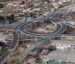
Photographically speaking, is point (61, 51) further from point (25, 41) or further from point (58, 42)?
point (25, 41)

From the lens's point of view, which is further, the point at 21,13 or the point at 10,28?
the point at 21,13

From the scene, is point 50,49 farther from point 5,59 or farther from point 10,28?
point 10,28

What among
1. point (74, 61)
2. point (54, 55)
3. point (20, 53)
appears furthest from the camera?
point (20, 53)

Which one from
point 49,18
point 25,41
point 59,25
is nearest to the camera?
point 25,41

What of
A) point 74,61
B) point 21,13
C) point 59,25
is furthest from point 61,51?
point 21,13

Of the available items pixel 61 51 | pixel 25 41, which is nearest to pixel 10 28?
pixel 25 41

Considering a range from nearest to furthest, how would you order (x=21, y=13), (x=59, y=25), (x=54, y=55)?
1. (x=54, y=55)
2. (x=59, y=25)
3. (x=21, y=13)

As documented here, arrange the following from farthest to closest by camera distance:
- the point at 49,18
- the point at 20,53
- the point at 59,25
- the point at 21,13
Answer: the point at 21,13 → the point at 49,18 → the point at 59,25 → the point at 20,53

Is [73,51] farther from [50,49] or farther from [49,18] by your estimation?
[49,18]

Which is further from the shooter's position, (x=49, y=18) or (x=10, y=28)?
(x=49, y=18)
